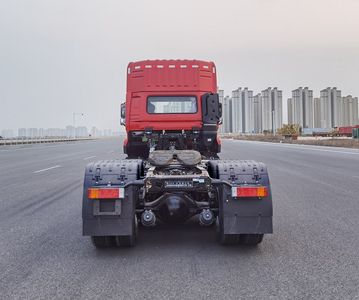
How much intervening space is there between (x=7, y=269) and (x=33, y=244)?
3.46ft

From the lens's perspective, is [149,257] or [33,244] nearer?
[149,257]

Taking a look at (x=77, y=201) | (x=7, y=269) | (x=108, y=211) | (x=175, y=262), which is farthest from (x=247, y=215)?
(x=77, y=201)

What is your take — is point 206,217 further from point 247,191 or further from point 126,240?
point 126,240

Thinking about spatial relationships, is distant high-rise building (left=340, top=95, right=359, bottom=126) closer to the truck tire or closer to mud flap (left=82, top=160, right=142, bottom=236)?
the truck tire

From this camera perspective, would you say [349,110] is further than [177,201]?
Yes

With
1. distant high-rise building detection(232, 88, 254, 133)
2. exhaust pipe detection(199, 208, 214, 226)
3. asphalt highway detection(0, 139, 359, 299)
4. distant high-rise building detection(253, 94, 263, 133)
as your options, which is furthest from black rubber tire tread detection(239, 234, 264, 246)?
distant high-rise building detection(253, 94, 263, 133)

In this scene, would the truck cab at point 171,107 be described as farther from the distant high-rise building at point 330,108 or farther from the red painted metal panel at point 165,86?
the distant high-rise building at point 330,108

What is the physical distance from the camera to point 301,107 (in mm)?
145250

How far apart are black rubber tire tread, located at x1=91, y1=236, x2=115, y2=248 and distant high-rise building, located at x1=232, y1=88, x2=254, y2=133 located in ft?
413

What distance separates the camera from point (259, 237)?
5121 millimetres

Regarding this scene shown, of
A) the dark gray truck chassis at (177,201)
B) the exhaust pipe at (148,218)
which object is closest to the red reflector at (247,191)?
the dark gray truck chassis at (177,201)

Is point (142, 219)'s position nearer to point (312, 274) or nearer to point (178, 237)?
point (178, 237)

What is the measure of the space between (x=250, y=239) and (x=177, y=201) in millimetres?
991

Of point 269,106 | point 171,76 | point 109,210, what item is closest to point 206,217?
point 109,210
